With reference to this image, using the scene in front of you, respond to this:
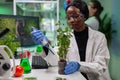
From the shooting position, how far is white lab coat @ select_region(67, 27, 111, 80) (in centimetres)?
158

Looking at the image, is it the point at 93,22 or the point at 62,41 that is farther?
the point at 93,22

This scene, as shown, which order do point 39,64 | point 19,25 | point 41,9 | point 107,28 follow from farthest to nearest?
point 41,9
point 107,28
point 19,25
point 39,64

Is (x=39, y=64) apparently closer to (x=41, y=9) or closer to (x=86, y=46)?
(x=86, y=46)

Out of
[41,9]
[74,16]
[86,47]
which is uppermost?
[41,9]

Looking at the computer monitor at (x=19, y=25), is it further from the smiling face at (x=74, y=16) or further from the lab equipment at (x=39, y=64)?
the smiling face at (x=74, y=16)

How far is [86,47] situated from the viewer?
68.7 inches

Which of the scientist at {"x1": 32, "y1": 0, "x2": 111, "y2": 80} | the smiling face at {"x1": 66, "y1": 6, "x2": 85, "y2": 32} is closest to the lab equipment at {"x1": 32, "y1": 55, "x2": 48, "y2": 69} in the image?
the scientist at {"x1": 32, "y1": 0, "x2": 111, "y2": 80}

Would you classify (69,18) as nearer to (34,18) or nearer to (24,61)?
(24,61)

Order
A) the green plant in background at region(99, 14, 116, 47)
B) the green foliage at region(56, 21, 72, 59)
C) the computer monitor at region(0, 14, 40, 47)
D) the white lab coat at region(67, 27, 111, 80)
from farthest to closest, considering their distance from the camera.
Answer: the green plant in background at region(99, 14, 116, 47), the computer monitor at region(0, 14, 40, 47), the white lab coat at region(67, 27, 111, 80), the green foliage at region(56, 21, 72, 59)

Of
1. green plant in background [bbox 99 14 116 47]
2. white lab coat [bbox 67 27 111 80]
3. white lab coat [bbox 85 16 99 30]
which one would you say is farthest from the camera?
green plant in background [bbox 99 14 116 47]

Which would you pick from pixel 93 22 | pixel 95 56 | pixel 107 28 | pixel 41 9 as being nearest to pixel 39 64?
pixel 95 56

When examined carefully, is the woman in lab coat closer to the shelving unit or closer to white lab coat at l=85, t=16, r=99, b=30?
white lab coat at l=85, t=16, r=99, b=30

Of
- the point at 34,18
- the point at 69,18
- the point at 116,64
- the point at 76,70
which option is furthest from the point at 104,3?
the point at 76,70

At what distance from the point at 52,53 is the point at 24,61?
0.74 feet
